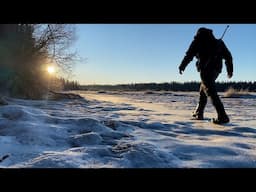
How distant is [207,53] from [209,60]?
118mm

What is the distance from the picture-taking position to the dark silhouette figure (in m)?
5.03

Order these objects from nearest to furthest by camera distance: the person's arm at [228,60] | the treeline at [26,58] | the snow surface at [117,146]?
1. the snow surface at [117,146]
2. the person's arm at [228,60]
3. the treeline at [26,58]

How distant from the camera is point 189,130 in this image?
427cm

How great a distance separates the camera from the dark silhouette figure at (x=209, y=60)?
503 cm

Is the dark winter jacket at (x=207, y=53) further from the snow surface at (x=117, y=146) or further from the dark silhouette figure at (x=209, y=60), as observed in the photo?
the snow surface at (x=117, y=146)

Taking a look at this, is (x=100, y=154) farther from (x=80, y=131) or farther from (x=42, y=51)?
(x=42, y=51)

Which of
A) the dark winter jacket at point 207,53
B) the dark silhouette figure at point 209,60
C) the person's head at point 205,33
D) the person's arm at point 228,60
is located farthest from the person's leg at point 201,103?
the person's head at point 205,33

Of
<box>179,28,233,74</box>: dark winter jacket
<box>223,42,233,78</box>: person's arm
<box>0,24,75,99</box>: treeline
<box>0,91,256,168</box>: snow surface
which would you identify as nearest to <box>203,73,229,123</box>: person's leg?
<box>179,28,233,74</box>: dark winter jacket

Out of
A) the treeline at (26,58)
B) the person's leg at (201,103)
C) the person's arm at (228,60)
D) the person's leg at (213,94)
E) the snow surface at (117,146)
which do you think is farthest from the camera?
the treeline at (26,58)

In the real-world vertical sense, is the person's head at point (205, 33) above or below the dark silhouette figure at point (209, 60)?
above

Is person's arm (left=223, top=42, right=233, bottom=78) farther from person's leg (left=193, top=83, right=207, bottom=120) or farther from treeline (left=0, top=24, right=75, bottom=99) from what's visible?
treeline (left=0, top=24, right=75, bottom=99)
